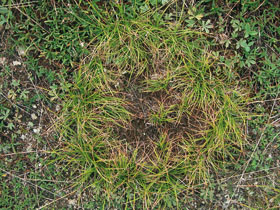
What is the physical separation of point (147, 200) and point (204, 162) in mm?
657

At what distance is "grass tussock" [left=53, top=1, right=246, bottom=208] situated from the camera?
223cm

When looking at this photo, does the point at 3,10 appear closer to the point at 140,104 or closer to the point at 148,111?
the point at 140,104

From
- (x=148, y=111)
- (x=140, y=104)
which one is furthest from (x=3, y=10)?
(x=148, y=111)

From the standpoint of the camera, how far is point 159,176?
2.29 meters

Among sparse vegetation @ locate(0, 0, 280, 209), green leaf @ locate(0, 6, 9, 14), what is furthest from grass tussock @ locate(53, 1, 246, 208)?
green leaf @ locate(0, 6, 9, 14)

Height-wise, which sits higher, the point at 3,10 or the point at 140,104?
the point at 3,10

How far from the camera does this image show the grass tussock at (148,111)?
223 cm

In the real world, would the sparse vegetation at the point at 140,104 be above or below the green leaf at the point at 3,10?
below

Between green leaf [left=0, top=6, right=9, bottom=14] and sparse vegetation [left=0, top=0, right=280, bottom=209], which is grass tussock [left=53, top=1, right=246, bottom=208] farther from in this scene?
green leaf [left=0, top=6, right=9, bottom=14]

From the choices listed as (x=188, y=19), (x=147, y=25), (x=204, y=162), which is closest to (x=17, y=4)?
(x=147, y=25)

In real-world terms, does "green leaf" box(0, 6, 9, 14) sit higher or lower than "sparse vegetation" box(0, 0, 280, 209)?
higher

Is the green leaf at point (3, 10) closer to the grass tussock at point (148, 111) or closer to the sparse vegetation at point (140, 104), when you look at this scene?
the sparse vegetation at point (140, 104)

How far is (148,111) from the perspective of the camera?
7.63ft

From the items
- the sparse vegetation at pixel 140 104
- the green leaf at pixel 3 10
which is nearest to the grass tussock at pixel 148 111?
the sparse vegetation at pixel 140 104
